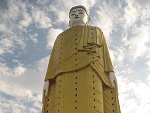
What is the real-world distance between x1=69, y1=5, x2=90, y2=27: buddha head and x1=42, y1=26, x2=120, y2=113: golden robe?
0.55 metres

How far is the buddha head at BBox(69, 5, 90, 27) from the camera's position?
9562 millimetres

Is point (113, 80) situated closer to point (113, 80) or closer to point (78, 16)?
point (113, 80)

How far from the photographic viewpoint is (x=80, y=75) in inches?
304

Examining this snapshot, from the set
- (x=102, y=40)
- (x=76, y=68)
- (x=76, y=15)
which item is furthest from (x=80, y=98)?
(x=76, y=15)

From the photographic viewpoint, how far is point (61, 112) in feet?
23.6

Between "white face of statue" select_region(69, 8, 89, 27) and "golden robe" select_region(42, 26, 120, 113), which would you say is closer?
"golden robe" select_region(42, 26, 120, 113)

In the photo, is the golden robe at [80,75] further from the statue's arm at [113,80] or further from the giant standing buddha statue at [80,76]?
the statue's arm at [113,80]

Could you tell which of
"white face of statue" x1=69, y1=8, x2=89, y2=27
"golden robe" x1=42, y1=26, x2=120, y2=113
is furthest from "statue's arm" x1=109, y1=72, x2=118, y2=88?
"white face of statue" x1=69, y1=8, x2=89, y2=27

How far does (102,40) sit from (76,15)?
1.46 m

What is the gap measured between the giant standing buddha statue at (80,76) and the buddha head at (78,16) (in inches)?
18.7

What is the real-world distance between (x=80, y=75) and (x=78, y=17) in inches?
108

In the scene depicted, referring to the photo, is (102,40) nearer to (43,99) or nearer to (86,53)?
(86,53)

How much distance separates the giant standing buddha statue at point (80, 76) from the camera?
23.9 ft

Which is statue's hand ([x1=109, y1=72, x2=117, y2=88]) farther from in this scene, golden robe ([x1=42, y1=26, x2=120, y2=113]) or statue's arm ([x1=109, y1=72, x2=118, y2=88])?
golden robe ([x1=42, y1=26, x2=120, y2=113])
